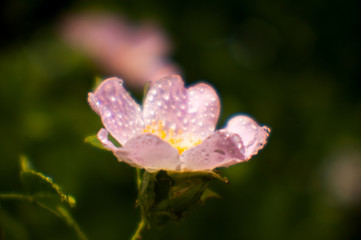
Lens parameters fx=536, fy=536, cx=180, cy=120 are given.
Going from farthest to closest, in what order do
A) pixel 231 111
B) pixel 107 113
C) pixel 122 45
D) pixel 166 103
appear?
pixel 122 45, pixel 231 111, pixel 166 103, pixel 107 113

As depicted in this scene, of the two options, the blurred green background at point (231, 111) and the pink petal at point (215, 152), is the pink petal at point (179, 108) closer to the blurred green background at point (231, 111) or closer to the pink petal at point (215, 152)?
the pink petal at point (215, 152)

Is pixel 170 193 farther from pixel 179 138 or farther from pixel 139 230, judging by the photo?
pixel 179 138

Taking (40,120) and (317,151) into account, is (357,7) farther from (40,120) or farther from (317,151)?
(40,120)

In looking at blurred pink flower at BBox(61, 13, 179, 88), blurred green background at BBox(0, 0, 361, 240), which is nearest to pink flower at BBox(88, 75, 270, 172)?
blurred green background at BBox(0, 0, 361, 240)

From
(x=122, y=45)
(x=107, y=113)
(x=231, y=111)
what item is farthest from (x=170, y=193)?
(x=122, y=45)

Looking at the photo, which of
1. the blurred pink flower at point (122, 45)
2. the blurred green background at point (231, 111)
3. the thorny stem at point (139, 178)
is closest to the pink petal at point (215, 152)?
the thorny stem at point (139, 178)

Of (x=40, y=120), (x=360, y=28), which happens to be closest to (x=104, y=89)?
(x=40, y=120)

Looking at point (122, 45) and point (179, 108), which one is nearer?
point (179, 108)

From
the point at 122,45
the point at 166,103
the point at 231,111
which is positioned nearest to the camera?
the point at 166,103
